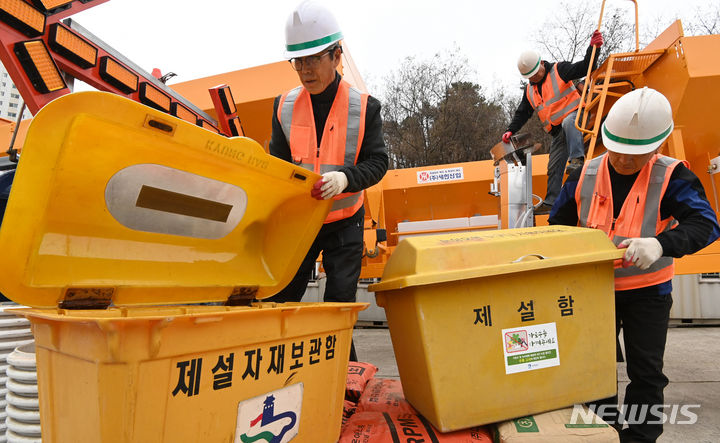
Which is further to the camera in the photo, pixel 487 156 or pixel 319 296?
pixel 487 156

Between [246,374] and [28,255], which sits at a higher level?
[28,255]

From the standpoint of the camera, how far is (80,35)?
266 centimetres

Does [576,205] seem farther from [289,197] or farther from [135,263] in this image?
[135,263]

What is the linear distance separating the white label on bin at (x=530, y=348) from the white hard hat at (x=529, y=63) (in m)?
3.23

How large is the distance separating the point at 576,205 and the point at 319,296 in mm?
4376

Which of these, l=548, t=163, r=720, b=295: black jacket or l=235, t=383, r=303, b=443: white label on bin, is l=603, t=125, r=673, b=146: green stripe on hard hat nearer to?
l=548, t=163, r=720, b=295: black jacket

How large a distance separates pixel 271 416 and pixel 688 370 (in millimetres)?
3656

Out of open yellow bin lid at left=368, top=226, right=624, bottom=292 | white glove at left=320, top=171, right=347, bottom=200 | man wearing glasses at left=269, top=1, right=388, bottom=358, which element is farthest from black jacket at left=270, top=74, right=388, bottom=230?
open yellow bin lid at left=368, top=226, right=624, bottom=292

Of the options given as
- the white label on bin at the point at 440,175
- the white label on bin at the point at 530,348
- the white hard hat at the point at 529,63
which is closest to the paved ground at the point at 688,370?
the white label on bin at the point at 530,348

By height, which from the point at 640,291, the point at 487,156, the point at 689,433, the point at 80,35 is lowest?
the point at 689,433

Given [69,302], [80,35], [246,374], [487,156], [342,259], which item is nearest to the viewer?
[246,374]

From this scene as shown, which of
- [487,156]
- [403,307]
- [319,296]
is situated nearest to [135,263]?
[403,307]

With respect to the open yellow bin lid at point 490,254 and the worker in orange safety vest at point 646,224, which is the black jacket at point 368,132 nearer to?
the open yellow bin lid at point 490,254
